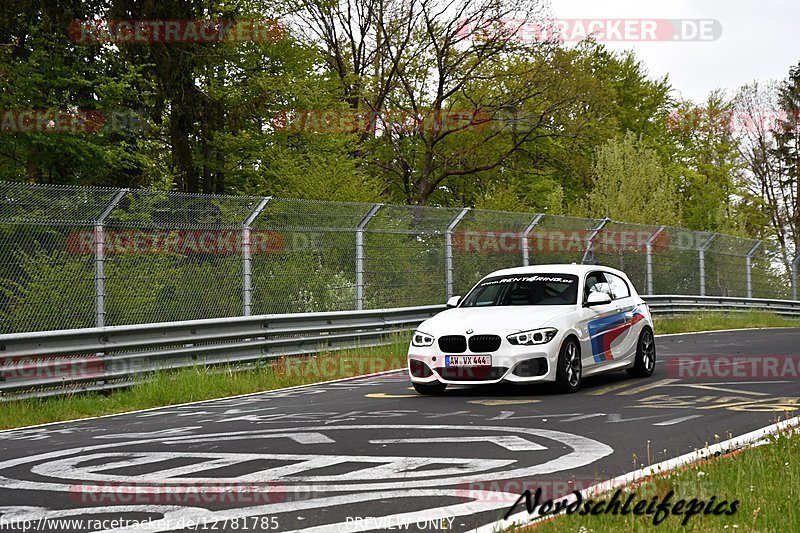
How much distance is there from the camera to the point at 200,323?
47.7 ft

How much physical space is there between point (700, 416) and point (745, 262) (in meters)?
25.7

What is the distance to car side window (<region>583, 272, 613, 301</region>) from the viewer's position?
13.0m

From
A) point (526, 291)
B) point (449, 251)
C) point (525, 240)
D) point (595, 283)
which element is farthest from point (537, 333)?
point (525, 240)

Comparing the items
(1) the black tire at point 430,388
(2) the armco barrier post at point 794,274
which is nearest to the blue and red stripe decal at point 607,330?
(1) the black tire at point 430,388

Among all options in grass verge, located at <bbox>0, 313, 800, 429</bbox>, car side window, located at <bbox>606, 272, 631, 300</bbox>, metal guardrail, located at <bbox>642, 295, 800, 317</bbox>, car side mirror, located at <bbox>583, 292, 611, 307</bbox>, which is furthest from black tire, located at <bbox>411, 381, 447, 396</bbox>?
metal guardrail, located at <bbox>642, 295, 800, 317</bbox>

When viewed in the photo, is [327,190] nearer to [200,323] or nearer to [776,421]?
[200,323]

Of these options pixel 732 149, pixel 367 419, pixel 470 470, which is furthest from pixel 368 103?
pixel 470 470

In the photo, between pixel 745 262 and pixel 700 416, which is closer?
pixel 700 416

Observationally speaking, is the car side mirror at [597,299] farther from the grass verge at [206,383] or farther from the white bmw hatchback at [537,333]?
the grass verge at [206,383]

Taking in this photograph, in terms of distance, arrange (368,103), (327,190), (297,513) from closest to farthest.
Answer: (297,513)
(327,190)
(368,103)

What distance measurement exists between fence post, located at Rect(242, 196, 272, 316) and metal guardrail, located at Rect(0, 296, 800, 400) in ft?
1.23

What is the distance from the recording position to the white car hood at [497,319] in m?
11.5

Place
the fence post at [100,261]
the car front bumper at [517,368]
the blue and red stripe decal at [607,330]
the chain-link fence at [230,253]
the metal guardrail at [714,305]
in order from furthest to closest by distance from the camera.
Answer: the metal guardrail at [714,305], the fence post at [100,261], the chain-link fence at [230,253], the blue and red stripe decal at [607,330], the car front bumper at [517,368]

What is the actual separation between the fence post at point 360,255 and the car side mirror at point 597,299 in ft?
20.5
